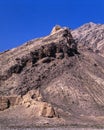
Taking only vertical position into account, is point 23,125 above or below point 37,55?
below

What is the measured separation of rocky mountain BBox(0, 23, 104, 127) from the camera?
83625mm

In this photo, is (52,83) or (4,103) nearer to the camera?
(4,103)

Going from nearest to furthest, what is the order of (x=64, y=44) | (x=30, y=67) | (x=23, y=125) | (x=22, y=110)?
(x=23, y=125)
(x=22, y=110)
(x=30, y=67)
(x=64, y=44)

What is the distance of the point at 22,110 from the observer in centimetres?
8425

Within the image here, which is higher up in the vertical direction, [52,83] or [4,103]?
[52,83]

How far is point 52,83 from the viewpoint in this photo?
346 ft

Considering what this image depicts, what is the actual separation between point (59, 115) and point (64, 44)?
1316 inches

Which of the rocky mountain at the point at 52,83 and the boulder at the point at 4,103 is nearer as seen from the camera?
the rocky mountain at the point at 52,83

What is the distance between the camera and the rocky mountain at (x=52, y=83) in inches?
3292

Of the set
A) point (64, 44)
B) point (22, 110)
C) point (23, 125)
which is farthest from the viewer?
point (64, 44)

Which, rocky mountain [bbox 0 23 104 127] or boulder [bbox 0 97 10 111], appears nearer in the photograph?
rocky mountain [bbox 0 23 104 127]

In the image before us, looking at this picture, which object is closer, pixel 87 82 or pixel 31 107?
pixel 31 107

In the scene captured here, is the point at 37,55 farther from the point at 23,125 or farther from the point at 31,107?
the point at 23,125

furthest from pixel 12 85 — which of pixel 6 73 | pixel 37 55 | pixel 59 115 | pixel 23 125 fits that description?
pixel 23 125
